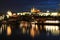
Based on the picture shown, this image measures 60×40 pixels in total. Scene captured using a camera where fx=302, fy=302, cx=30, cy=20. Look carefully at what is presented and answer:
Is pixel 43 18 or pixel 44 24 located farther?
pixel 43 18

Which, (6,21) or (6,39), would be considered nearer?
(6,39)

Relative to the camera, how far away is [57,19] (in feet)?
206

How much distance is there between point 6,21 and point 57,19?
441 inches

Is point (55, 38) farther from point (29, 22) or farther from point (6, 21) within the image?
point (6, 21)

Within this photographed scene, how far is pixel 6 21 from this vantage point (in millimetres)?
65625

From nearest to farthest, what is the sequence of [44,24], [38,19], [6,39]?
[6,39] → [44,24] → [38,19]

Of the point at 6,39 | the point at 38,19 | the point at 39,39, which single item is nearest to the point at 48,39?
the point at 39,39

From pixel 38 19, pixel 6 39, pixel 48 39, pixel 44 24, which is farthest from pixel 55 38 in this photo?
pixel 38 19

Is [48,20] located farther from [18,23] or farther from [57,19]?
[18,23]

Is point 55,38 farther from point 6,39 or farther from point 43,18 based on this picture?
point 43,18

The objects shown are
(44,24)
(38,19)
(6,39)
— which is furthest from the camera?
(38,19)

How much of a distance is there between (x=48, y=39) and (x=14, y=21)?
28.9 m

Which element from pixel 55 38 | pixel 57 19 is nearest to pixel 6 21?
pixel 57 19

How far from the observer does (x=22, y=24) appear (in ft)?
205
